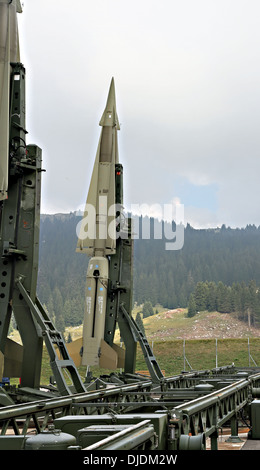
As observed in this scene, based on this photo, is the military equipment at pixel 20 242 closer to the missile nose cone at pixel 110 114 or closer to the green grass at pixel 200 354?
the missile nose cone at pixel 110 114

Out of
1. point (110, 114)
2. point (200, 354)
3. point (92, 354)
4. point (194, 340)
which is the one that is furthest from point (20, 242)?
point (194, 340)

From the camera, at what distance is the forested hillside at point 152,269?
93.3m

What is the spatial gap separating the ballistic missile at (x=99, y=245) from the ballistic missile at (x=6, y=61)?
450cm

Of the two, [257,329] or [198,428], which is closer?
[198,428]

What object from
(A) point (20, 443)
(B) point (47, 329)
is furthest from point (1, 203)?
(A) point (20, 443)

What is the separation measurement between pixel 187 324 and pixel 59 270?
118 feet

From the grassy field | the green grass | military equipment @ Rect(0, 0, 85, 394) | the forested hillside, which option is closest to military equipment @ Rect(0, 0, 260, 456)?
military equipment @ Rect(0, 0, 85, 394)

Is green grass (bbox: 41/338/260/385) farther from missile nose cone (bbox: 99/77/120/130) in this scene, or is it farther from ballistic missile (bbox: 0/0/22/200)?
ballistic missile (bbox: 0/0/22/200)

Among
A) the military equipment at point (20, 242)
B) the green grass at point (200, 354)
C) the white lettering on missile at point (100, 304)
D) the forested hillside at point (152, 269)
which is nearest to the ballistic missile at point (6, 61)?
the military equipment at point (20, 242)

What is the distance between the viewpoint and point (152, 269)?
11250cm

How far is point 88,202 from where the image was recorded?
1452 cm

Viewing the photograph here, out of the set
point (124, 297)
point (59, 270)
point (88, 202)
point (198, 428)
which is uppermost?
point (59, 270)

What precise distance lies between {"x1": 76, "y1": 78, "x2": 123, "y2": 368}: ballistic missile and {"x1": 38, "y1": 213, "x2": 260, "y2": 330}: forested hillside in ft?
220
